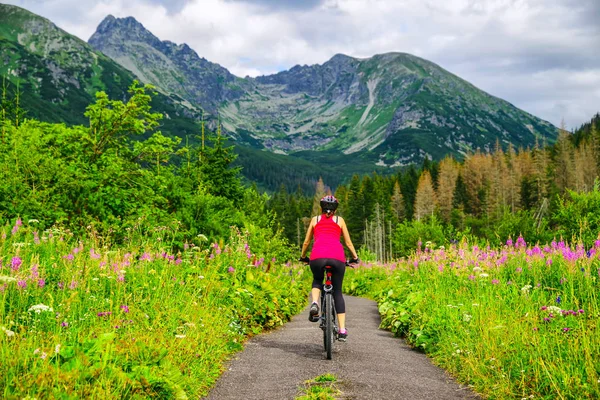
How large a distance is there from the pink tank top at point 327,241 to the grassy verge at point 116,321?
6.30 feet

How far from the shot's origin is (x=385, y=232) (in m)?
111

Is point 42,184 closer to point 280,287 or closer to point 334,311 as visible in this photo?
point 280,287

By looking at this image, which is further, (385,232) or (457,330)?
(385,232)

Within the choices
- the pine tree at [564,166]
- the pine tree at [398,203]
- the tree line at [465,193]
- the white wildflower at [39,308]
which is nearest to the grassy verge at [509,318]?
the white wildflower at [39,308]

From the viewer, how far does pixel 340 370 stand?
21.6ft

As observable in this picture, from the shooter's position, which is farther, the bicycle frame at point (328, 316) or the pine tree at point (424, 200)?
the pine tree at point (424, 200)

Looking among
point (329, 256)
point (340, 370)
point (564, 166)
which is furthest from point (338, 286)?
point (564, 166)

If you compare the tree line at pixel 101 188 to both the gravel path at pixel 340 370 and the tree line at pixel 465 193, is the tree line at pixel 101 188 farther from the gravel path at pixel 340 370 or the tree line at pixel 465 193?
the tree line at pixel 465 193

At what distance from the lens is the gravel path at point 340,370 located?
5.57 meters

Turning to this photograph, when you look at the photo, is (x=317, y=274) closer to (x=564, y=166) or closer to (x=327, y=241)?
(x=327, y=241)

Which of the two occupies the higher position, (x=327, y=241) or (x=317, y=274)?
(x=327, y=241)

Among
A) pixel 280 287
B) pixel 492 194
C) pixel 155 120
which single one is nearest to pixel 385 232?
pixel 492 194

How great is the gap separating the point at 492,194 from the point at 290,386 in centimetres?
11250

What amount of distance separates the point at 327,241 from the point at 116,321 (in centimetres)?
335
